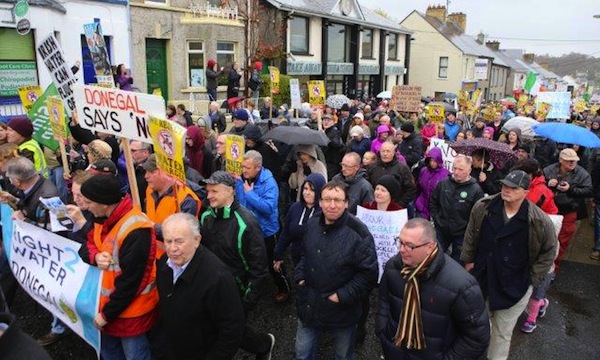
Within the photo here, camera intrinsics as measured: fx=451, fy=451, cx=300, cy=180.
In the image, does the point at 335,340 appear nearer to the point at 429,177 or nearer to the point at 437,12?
the point at 429,177

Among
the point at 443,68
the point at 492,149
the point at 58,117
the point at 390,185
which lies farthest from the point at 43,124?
the point at 443,68

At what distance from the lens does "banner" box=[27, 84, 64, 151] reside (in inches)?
255

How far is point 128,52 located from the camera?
1569cm

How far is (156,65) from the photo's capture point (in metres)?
17.3

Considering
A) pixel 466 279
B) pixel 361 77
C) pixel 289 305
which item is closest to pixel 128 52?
pixel 289 305

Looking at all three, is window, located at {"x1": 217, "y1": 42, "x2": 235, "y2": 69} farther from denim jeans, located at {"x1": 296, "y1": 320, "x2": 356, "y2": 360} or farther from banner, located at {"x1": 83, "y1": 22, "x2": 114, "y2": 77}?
denim jeans, located at {"x1": 296, "y1": 320, "x2": 356, "y2": 360}

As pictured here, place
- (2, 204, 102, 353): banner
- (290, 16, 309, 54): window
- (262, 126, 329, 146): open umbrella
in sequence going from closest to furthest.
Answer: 1. (2, 204, 102, 353): banner
2. (262, 126, 329, 146): open umbrella
3. (290, 16, 309, 54): window

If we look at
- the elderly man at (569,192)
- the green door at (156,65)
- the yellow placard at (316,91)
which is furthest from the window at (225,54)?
the elderly man at (569,192)

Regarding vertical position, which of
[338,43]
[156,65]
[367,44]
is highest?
[367,44]

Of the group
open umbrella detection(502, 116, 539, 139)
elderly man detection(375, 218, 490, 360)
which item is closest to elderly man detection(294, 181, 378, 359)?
elderly man detection(375, 218, 490, 360)

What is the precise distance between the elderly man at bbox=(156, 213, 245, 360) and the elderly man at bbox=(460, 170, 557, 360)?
2.41 metres

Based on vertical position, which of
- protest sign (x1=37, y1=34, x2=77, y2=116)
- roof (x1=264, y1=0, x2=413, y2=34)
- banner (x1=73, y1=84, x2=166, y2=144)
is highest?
roof (x1=264, y1=0, x2=413, y2=34)

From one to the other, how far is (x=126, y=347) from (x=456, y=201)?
12.6 feet

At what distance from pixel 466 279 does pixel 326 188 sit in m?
1.32
